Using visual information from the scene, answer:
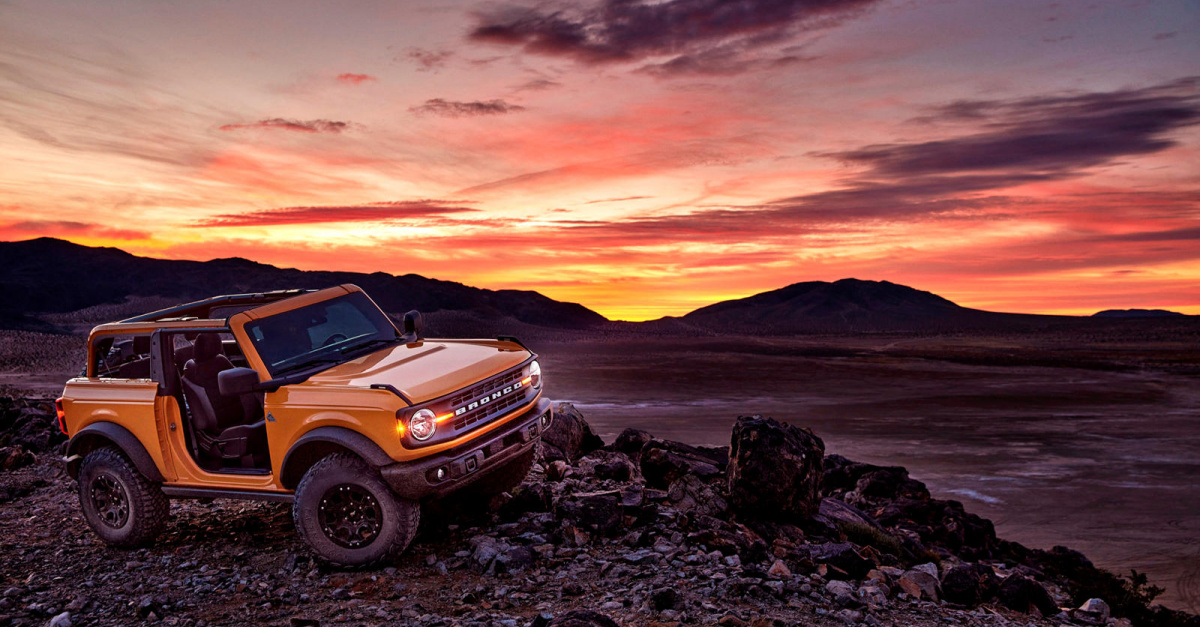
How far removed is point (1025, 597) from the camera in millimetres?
8797

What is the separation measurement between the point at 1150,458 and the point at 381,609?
3195 centimetres

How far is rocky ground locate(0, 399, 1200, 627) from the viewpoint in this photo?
22.4 feet

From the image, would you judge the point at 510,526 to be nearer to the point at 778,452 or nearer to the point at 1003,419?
the point at 778,452

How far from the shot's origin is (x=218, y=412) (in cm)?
834

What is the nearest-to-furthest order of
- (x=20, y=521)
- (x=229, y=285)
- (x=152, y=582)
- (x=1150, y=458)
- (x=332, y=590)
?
(x=332, y=590) < (x=152, y=582) < (x=20, y=521) < (x=1150, y=458) < (x=229, y=285)

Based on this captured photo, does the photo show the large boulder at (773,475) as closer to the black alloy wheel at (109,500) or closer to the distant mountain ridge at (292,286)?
the black alloy wheel at (109,500)

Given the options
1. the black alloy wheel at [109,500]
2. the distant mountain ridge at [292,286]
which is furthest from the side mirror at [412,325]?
the distant mountain ridge at [292,286]

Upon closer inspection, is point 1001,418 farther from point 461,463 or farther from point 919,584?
point 461,463

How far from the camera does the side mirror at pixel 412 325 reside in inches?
337

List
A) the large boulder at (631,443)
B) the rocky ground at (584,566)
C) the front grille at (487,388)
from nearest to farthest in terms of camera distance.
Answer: the rocky ground at (584,566) < the front grille at (487,388) < the large boulder at (631,443)

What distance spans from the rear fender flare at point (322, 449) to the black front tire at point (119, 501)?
84.3 inches

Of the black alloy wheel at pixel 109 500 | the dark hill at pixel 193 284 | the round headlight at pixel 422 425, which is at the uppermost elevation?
the dark hill at pixel 193 284

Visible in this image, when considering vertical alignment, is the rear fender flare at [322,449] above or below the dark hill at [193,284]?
below

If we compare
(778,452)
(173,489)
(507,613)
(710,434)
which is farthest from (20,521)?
(710,434)
